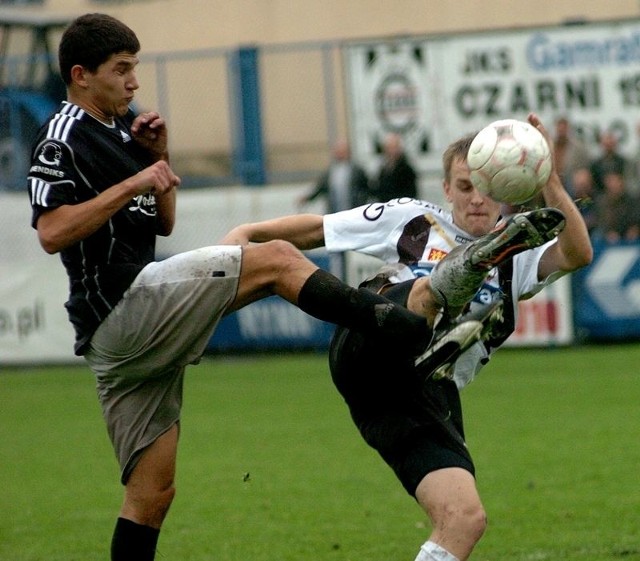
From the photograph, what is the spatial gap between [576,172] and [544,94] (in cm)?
123

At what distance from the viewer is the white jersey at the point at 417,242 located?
5.95 metres

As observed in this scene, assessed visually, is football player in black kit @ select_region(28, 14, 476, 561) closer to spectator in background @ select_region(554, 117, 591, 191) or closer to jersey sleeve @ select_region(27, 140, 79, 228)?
jersey sleeve @ select_region(27, 140, 79, 228)

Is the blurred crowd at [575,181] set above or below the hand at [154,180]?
below

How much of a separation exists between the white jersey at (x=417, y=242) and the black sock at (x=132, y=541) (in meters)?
1.38

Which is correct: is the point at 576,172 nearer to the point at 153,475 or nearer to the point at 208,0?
the point at 208,0

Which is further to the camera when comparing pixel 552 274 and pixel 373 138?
pixel 373 138

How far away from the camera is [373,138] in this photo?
1797cm

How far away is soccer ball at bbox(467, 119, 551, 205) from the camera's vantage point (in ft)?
18.1

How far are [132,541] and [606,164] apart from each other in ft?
39.4

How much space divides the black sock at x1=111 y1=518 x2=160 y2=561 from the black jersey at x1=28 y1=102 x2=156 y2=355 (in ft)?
2.41

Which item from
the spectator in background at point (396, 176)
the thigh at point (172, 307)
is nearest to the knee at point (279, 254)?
the thigh at point (172, 307)

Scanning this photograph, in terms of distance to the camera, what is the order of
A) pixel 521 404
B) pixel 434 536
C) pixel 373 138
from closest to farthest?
1. pixel 434 536
2. pixel 521 404
3. pixel 373 138

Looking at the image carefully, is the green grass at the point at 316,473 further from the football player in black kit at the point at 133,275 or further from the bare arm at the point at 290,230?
the bare arm at the point at 290,230

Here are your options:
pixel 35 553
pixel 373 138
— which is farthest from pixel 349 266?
pixel 35 553
